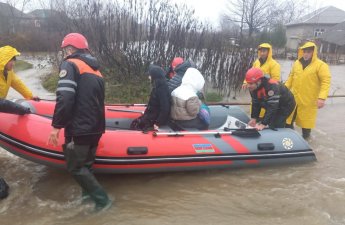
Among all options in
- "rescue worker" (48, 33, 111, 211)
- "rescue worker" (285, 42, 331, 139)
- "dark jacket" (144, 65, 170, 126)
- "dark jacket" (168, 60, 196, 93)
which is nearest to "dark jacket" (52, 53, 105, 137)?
"rescue worker" (48, 33, 111, 211)

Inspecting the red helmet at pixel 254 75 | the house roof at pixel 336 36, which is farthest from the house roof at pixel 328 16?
the red helmet at pixel 254 75

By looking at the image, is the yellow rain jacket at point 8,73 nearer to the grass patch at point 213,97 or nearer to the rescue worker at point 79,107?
the rescue worker at point 79,107

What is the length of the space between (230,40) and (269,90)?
5.40 meters

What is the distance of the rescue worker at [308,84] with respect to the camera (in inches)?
194

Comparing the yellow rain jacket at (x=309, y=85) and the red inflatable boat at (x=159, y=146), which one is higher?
the yellow rain jacket at (x=309, y=85)

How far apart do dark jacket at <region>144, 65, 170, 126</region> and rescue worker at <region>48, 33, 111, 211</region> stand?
39.6 inches

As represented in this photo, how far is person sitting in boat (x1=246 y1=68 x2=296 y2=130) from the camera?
441 cm

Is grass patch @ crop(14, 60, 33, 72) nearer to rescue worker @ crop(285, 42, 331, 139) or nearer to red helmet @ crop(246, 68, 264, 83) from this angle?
rescue worker @ crop(285, 42, 331, 139)

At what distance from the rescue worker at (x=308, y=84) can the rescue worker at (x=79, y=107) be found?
326 centimetres

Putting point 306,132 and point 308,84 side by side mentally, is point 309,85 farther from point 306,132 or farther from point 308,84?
point 306,132

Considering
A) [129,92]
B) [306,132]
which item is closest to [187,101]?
[306,132]

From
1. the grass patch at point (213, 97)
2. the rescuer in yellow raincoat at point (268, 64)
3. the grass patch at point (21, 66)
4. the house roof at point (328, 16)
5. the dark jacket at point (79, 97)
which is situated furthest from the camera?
the house roof at point (328, 16)

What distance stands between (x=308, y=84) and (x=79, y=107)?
351cm

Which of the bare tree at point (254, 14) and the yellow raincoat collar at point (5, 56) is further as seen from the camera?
the bare tree at point (254, 14)
